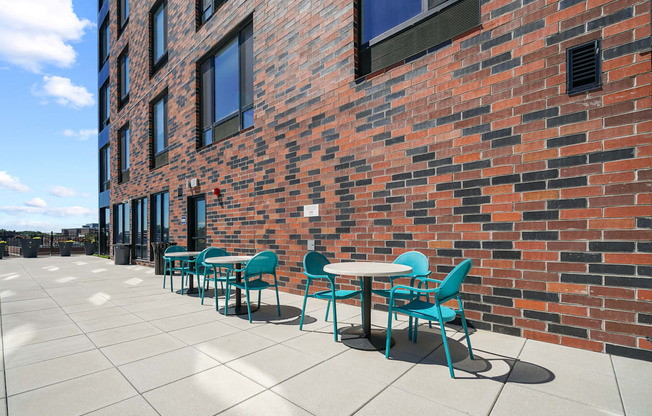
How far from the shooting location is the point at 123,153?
14.1 m

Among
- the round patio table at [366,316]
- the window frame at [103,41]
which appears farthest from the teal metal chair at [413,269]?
the window frame at [103,41]

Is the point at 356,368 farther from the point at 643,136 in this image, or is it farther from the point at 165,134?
the point at 165,134

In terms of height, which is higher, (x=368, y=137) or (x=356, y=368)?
(x=368, y=137)

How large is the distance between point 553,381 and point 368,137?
341 centimetres

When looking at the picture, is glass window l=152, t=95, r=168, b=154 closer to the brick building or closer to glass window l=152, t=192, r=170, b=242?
glass window l=152, t=192, r=170, b=242

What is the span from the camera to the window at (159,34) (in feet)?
33.8

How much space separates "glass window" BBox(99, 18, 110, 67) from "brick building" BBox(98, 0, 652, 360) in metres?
13.3

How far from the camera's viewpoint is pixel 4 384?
90.1 inches

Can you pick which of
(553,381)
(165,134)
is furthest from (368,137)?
(165,134)

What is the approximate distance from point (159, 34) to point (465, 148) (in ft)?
37.8

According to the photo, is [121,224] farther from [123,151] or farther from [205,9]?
[205,9]

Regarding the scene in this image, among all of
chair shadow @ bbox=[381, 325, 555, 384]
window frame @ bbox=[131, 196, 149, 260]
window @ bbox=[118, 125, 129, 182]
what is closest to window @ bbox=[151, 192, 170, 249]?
window frame @ bbox=[131, 196, 149, 260]

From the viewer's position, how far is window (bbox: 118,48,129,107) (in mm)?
13633

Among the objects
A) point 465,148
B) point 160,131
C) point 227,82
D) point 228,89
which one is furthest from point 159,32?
point 465,148
